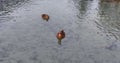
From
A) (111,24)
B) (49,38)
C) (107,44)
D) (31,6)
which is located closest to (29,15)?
(31,6)

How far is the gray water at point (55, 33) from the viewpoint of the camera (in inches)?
703

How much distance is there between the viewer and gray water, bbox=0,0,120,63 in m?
17.9

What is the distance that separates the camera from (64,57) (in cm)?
1775

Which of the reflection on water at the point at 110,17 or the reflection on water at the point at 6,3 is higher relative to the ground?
the reflection on water at the point at 6,3

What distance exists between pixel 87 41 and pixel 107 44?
191 cm

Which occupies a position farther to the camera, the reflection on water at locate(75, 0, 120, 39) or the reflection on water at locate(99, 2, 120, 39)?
the reflection on water at locate(75, 0, 120, 39)

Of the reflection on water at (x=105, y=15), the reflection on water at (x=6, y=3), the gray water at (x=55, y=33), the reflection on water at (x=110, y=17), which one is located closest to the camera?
the gray water at (x=55, y=33)

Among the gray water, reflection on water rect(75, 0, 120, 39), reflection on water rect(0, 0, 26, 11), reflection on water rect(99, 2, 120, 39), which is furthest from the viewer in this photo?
reflection on water rect(0, 0, 26, 11)

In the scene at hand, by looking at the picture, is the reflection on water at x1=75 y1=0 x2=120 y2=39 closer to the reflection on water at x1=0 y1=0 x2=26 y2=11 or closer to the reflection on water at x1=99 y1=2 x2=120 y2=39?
the reflection on water at x1=99 y1=2 x2=120 y2=39

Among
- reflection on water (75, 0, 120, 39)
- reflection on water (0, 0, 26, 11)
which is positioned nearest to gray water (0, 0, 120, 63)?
reflection on water (75, 0, 120, 39)

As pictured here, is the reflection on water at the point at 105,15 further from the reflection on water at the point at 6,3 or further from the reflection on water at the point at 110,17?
the reflection on water at the point at 6,3

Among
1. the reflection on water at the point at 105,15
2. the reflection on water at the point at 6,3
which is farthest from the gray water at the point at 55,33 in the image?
the reflection on water at the point at 6,3

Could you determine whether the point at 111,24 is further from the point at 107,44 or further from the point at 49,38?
the point at 49,38

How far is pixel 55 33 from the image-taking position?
2270cm
